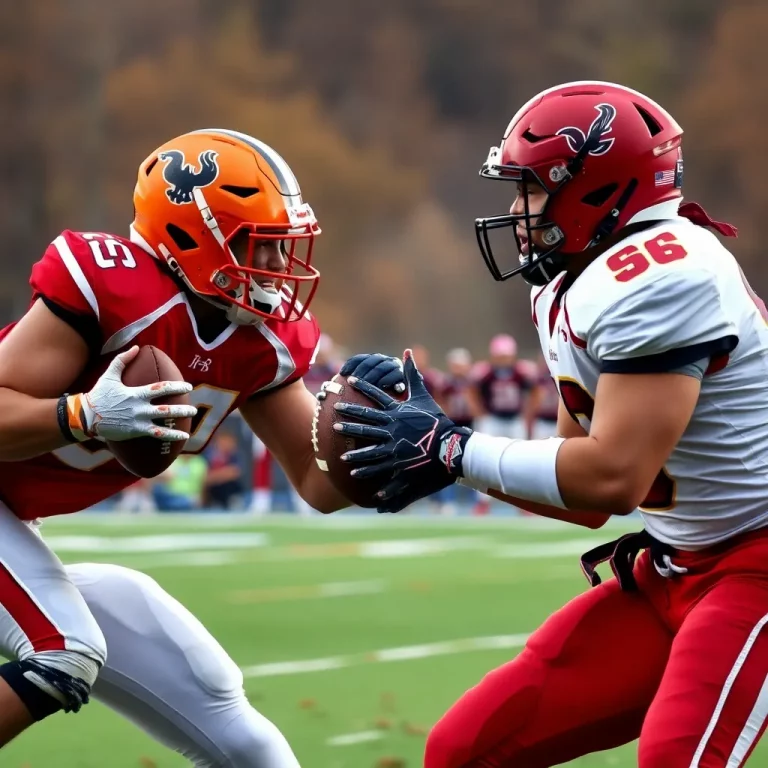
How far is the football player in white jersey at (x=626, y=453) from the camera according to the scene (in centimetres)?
275

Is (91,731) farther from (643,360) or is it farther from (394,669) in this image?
(643,360)

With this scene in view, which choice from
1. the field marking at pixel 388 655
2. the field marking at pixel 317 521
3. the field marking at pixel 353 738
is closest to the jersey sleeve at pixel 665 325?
the field marking at pixel 353 738

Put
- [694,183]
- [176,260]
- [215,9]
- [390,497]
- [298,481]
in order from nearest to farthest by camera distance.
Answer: [390,497]
[176,260]
[298,481]
[694,183]
[215,9]

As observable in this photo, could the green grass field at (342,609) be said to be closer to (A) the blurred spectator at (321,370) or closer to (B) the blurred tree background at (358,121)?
(A) the blurred spectator at (321,370)

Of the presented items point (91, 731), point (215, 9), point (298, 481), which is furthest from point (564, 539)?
point (215, 9)

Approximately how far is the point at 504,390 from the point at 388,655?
6.97 meters

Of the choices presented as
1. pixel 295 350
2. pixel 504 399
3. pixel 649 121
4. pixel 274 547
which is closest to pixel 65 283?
pixel 295 350

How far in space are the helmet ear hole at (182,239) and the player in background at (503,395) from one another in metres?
9.70

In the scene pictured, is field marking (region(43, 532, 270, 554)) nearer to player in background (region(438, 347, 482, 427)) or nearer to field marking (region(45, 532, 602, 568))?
field marking (region(45, 532, 602, 568))

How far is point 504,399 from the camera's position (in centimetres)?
1329

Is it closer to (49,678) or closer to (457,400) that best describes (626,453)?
(49,678)

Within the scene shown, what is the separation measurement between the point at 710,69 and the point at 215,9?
11.2 m

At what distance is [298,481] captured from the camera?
12.4 ft

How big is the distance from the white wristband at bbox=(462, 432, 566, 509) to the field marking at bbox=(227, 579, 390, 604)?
17.3 feet
